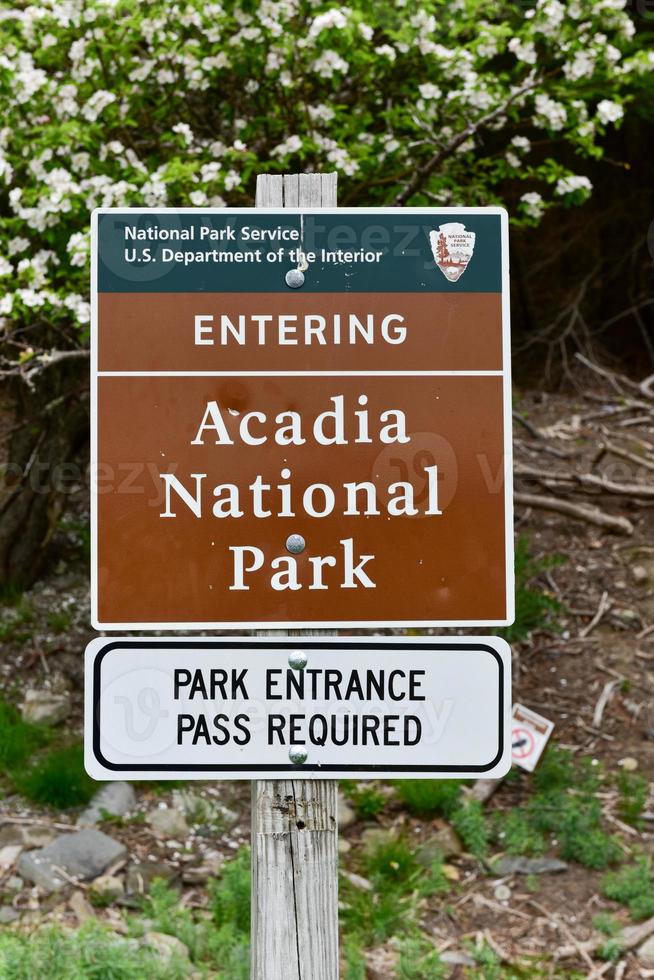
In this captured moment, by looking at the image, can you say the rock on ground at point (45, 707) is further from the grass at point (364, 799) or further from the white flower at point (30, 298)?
the white flower at point (30, 298)

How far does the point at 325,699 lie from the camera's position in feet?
6.48

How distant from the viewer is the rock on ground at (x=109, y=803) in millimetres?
4691

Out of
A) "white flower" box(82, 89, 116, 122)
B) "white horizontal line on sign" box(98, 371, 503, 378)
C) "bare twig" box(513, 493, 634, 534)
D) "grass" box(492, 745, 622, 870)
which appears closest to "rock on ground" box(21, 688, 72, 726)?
"grass" box(492, 745, 622, 870)

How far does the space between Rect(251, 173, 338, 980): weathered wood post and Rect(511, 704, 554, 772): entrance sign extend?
9.93 ft

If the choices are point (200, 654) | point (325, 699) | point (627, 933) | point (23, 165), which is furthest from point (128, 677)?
point (23, 165)

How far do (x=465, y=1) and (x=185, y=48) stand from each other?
1459mm

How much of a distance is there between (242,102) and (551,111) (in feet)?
5.01

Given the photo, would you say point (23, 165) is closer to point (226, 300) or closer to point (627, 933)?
point (226, 300)

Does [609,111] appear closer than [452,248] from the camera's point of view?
No

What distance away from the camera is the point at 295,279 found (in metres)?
1.99

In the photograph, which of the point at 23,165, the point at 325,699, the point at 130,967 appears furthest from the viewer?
the point at 23,165

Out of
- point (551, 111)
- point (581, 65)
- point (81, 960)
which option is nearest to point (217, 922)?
point (81, 960)

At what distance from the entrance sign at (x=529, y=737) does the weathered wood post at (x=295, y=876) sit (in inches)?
119

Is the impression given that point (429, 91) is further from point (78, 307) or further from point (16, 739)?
point (16, 739)
